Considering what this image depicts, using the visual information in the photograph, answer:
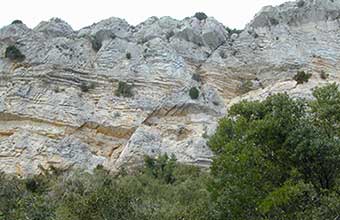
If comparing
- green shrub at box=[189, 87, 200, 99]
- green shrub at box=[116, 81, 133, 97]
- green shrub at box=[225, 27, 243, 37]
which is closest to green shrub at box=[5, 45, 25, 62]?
green shrub at box=[116, 81, 133, 97]

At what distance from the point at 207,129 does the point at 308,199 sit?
44.3 meters

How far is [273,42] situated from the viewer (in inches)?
3061

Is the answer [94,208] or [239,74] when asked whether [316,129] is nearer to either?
[94,208]

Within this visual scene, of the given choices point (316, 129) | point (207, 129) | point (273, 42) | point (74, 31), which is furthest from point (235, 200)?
point (74, 31)

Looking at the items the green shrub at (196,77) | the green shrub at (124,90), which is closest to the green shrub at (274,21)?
the green shrub at (196,77)

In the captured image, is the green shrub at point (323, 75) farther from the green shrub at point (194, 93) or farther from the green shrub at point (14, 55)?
the green shrub at point (14, 55)

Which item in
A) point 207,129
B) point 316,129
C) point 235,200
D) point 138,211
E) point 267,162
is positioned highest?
point 316,129

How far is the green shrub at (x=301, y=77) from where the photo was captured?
66688 mm

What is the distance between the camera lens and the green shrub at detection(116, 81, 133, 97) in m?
67.5

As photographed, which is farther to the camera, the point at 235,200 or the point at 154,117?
the point at 154,117

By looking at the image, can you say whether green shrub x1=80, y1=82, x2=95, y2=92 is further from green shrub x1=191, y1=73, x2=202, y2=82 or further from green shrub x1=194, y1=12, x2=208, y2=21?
green shrub x1=194, y1=12, x2=208, y2=21

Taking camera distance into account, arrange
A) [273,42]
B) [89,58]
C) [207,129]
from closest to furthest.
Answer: [207,129] → [89,58] → [273,42]

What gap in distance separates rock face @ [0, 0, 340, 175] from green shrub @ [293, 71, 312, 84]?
0.67 meters

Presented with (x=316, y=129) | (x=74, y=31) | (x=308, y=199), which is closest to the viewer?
(x=308, y=199)
